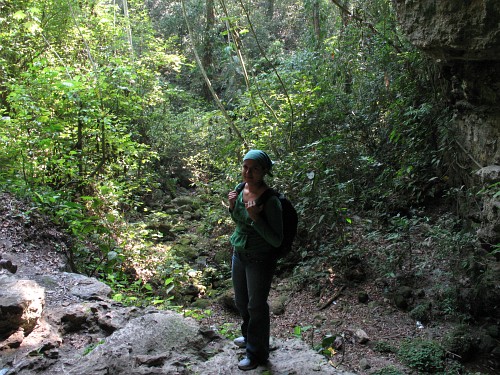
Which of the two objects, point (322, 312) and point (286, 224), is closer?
point (286, 224)

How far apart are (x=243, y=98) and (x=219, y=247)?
14.0 ft

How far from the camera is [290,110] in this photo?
873cm

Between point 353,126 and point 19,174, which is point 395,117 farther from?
point 19,174

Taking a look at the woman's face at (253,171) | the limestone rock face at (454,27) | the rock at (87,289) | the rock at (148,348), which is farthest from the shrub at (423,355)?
the rock at (87,289)

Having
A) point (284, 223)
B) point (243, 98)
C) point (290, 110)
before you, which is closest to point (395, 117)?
point (290, 110)

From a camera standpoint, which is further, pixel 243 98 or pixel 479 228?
pixel 243 98

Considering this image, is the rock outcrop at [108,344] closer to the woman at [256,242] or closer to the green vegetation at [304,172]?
the woman at [256,242]

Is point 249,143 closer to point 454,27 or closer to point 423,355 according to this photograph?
point 454,27

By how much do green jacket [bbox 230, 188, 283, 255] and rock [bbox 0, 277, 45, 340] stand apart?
7.26 feet

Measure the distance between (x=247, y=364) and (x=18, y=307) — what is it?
2200 millimetres

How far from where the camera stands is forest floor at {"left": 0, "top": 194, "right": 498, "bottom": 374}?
175 inches

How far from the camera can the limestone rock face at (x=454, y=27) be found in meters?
4.39

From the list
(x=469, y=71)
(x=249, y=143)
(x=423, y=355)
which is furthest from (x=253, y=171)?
(x=249, y=143)

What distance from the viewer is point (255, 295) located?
9.67ft
